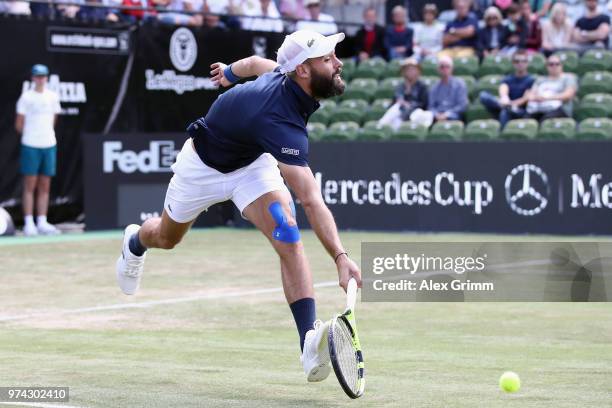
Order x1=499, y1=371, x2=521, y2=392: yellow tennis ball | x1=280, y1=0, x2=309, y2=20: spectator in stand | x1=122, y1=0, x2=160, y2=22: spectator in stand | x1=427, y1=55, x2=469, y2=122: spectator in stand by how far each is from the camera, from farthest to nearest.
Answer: x1=280, y1=0, x2=309, y2=20: spectator in stand
x1=122, y1=0, x2=160, y2=22: spectator in stand
x1=427, y1=55, x2=469, y2=122: spectator in stand
x1=499, y1=371, x2=521, y2=392: yellow tennis ball

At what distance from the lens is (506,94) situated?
18.9 metres

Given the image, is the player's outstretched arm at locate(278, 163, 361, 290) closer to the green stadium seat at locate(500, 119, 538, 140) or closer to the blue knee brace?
the blue knee brace

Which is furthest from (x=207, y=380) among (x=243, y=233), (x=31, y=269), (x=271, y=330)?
(x=243, y=233)

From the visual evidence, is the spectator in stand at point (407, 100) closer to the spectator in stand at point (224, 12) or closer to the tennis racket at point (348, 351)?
the spectator in stand at point (224, 12)

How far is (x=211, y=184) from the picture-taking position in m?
7.50

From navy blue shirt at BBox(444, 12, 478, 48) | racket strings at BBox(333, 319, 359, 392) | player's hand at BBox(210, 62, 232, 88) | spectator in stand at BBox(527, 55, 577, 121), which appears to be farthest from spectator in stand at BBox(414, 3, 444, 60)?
racket strings at BBox(333, 319, 359, 392)

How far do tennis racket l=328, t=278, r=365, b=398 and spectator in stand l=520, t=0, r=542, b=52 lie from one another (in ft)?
48.8

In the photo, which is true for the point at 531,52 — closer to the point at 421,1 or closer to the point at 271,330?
the point at 421,1

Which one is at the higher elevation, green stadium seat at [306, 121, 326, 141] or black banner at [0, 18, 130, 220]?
black banner at [0, 18, 130, 220]

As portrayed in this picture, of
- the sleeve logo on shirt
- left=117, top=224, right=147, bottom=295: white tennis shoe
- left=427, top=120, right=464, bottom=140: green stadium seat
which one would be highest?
the sleeve logo on shirt

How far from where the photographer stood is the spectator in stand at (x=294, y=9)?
22562 millimetres

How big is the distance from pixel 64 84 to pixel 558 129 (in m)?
7.43

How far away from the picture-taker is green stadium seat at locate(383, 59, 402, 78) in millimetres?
21392

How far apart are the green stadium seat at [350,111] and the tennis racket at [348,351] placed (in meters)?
14.6
